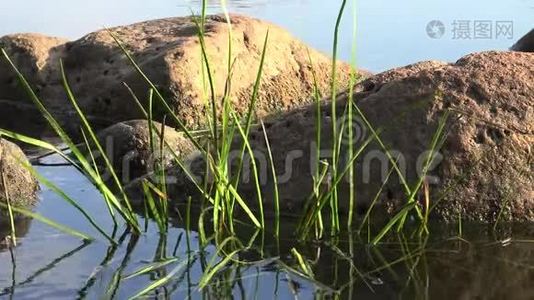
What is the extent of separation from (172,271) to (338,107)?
130 cm

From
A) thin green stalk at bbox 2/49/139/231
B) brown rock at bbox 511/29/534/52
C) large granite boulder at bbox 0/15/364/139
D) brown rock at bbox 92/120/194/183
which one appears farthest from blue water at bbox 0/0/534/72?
thin green stalk at bbox 2/49/139/231

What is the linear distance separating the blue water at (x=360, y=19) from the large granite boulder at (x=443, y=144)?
367 cm

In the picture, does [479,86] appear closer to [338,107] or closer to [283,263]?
[338,107]

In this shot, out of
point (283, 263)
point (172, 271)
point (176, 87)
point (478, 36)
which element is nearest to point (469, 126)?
point (283, 263)

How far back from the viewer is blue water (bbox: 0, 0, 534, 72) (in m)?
8.66

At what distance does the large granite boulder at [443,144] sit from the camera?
402 cm

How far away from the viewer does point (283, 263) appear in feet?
11.3

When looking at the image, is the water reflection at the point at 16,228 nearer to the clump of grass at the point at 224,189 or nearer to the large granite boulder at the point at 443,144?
the clump of grass at the point at 224,189

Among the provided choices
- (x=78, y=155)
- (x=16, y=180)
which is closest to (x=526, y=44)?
(x=16, y=180)

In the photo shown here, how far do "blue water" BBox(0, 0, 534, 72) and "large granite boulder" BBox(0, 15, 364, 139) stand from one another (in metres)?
1.21

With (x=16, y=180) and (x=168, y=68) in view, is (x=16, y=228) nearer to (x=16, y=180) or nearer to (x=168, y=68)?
(x=16, y=180)

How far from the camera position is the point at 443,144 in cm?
406

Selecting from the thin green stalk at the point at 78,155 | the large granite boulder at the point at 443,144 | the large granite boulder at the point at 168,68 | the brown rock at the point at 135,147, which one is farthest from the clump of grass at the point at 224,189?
the large granite boulder at the point at 168,68

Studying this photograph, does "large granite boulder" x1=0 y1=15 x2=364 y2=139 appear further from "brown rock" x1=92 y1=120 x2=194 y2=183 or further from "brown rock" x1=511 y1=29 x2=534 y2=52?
"brown rock" x1=511 y1=29 x2=534 y2=52
